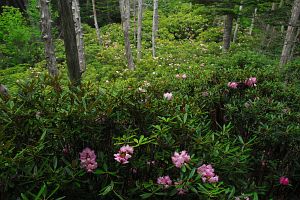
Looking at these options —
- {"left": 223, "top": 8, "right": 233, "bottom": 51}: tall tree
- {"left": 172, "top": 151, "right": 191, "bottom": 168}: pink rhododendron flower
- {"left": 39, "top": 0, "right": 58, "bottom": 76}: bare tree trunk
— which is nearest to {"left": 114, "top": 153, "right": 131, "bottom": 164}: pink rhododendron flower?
{"left": 172, "top": 151, "right": 191, "bottom": 168}: pink rhododendron flower

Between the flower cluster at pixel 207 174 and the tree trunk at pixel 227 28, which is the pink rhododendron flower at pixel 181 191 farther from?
the tree trunk at pixel 227 28

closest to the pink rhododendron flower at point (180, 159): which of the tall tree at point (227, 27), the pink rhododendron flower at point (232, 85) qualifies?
the pink rhododendron flower at point (232, 85)

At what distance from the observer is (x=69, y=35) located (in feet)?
12.6

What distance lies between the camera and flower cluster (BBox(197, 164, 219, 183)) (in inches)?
88.9

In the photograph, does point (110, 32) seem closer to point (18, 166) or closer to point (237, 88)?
point (237, 88)

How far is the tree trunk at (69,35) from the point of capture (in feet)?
12.2

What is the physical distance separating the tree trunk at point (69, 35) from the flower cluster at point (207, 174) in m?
2.03

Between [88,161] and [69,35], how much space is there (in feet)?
6.98

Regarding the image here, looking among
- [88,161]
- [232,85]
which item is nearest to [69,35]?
[88,161]

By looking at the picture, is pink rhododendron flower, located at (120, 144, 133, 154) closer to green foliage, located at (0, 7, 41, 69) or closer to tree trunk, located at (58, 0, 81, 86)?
tree trunk, located at (58, 0, 81, 86)

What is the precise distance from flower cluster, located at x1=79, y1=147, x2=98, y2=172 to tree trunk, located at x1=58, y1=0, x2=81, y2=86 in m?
1.46

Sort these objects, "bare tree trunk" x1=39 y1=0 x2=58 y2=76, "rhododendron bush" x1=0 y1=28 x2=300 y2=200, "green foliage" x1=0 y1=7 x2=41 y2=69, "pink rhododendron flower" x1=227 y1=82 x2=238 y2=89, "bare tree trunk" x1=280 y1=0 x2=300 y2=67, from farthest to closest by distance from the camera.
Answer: "green foliage" x1=0 y1=7 x2=41 y2=69 → "bare tree trunk" x1=280 y1=0 x2=300 y2=67 → "bare tree trunk" x1=39 y1=0 x2=58 y2=76 → "pink rhododendron flower" x1=227 y1=82 x2=238 y2=89 → "rhododendron bush" x1=0 y1=28 x2=300 y2=200

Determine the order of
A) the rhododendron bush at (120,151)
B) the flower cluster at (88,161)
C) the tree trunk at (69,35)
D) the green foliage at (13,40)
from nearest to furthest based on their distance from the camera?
the rhododendron bush at (120,151) → the flower cluster at (88,161) → the tree trunk at (69,35) → the green foliage at (13,40)

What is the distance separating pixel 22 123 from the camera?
7.98ft
